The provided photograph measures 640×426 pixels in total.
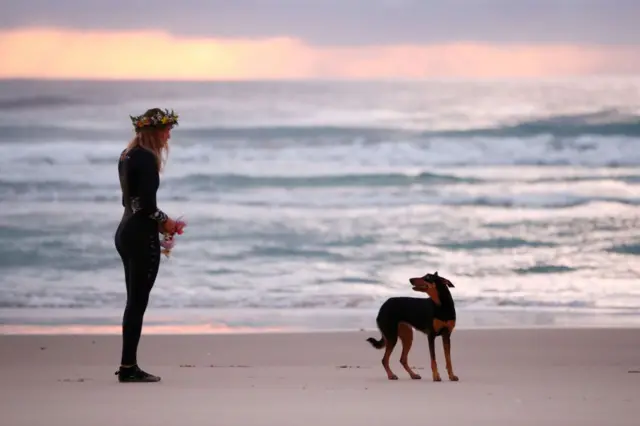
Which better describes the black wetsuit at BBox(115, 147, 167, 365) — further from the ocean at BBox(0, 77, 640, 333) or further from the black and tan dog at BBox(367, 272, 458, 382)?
the ocean at BBox(0, 77, 640, 333)

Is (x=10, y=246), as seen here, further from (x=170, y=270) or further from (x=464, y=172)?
(x=464, y=172)

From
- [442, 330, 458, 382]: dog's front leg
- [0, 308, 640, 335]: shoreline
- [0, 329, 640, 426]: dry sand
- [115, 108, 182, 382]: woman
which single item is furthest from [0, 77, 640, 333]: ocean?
[115, 108, 182, 382]: woman

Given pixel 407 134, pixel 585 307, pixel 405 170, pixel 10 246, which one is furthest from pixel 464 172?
pixel 585 307

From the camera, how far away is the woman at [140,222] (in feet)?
28.3

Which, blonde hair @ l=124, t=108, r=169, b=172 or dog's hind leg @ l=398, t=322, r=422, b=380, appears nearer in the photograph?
blonde hair @ l=124, t=108, r=169, b=172

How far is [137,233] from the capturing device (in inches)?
342

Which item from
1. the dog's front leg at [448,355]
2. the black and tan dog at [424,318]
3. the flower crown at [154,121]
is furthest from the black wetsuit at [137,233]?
the dog's front leg at [448,355]

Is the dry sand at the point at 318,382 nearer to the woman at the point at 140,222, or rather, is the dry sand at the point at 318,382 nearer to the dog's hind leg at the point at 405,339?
the dog's hind leg at the point at 405,339

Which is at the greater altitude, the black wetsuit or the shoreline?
the black wetsuit

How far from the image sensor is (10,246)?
67.2ft

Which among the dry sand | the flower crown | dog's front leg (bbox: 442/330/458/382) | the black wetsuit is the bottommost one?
the dry sand

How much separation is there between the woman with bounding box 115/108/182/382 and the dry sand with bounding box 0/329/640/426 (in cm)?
33

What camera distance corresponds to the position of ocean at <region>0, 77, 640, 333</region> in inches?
598

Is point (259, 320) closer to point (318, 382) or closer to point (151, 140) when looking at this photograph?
point (318, 382)
